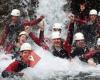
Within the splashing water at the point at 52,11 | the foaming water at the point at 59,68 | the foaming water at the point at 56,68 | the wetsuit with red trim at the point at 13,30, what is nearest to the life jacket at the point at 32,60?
the foaming water at the point at 56,68

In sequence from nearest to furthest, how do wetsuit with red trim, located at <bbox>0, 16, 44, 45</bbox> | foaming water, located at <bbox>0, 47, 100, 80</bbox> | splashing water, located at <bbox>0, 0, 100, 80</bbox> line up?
splashing water, located at <bbox>0, 0, 100, 80</bbox>, foaming water, located at <bbox>0, 47, 100, 80</bbox>, wetsuit with red trim, located at <bbox>0, 16, 44, 45</bbox>

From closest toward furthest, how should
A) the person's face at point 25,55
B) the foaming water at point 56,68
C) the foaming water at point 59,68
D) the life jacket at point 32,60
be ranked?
the person's face at point 25,55 → the life jacket at point 32,60 → the foaming water at point 56,68 → the foaming water at point 59,68

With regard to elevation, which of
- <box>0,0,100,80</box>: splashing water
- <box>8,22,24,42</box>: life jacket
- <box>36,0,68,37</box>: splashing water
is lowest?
<box>0,0,100,80</box>: splashing water

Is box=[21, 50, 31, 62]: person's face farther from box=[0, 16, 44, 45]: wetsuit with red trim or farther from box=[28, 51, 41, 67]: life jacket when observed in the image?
box=[0, 16, 44, 45]: wetsuit with red trim

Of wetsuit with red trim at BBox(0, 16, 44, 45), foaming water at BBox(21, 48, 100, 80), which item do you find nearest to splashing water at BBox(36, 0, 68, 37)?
wetsuit with red trim at BBox(0, 16, 44, 45)

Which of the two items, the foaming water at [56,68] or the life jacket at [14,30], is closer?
the foaming water at [56,68]

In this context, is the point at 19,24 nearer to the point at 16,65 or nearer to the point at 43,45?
the point at 43,45

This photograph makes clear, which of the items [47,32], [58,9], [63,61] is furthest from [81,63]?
[58,9]

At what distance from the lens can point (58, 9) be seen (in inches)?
687

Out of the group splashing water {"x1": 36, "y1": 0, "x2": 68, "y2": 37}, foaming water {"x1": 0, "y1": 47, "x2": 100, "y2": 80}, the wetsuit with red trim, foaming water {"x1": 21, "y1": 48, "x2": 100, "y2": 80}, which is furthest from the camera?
splashing water {"x1": 36, "y1": 0, "x2": 68, "y2": 37}

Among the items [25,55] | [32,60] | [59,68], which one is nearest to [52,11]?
[59,68]

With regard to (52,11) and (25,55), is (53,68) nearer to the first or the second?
(25,55)

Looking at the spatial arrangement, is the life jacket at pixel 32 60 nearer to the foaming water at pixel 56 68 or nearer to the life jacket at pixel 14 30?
the foaming water at pixel 56 68

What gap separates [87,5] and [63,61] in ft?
17.7
